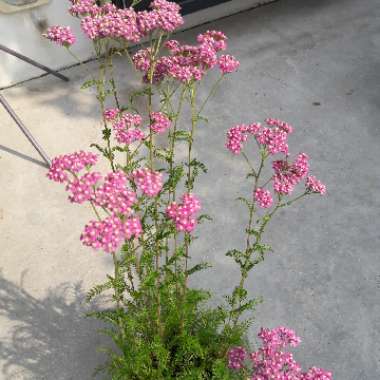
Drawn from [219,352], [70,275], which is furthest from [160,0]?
[70,275]

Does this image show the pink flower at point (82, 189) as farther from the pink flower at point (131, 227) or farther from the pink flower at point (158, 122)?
the pink flower at point (158, 122)

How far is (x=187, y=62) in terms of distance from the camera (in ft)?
7.36

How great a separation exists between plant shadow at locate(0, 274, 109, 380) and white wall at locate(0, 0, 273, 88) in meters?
2.95

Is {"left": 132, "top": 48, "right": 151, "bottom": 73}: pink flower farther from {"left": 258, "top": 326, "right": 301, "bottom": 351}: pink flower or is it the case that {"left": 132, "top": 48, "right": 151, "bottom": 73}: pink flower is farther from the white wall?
the white wall

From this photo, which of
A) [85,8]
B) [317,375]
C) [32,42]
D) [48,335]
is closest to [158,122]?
[85,8]

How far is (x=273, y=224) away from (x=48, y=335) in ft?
6.56

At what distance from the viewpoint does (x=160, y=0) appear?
2.23 metres

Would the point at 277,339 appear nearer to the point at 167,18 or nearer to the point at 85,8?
the point at 167,18

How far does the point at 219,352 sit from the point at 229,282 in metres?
0.88

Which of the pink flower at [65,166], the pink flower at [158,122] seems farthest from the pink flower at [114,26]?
the pink flower at [65,166]

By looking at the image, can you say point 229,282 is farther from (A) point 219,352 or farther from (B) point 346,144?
(B) point 346,144

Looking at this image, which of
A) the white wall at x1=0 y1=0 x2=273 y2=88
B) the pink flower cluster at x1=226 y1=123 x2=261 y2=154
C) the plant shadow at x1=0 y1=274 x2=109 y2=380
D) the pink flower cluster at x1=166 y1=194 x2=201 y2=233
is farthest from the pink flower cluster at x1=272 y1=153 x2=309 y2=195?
the white wall at x1=0 y1=0 x2=273 y2=88

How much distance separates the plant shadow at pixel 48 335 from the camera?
3.09 meters

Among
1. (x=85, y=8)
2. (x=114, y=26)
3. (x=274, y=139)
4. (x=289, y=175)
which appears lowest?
(x=289, y=175)
